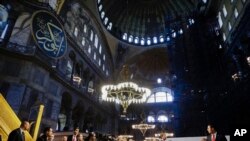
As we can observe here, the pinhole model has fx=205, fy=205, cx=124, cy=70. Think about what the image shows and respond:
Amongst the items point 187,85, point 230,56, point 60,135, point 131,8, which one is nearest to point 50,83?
point 60,135

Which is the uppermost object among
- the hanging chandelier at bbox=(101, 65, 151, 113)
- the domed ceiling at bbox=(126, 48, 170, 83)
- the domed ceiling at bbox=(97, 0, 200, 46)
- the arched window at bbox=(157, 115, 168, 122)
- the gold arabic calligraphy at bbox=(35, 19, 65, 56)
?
the domed ceiling at bbox=(97, 0, 200, 46)

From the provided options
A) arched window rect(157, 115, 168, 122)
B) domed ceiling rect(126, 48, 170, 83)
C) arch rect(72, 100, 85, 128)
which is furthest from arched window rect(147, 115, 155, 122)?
arch rect(72, 100, 85, 128)

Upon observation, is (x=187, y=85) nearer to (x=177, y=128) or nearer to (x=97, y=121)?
(x=177, y=128)

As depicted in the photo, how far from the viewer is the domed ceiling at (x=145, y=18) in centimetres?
2608

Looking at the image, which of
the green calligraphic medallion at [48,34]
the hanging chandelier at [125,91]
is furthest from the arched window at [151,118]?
the green calligraphic medallion at [48,34]

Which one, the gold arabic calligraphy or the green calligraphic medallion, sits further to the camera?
the gold arabic calligraphy

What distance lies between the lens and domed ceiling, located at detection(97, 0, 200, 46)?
1027 inches

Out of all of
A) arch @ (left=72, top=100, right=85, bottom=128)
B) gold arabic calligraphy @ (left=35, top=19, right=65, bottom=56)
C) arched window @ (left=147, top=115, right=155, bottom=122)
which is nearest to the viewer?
gold arabic calligraphy @ (left=35, top=19, right=65, bottom=56)

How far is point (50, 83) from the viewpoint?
13812 millimetres

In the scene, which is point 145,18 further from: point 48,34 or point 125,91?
point 125,91

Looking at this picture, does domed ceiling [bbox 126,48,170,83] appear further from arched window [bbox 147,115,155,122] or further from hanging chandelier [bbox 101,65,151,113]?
hanging chandelier [bbox 101,65,151,113]

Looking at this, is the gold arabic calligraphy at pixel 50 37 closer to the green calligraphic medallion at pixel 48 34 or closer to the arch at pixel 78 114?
the green calligraphic medallion at pixel 48 34

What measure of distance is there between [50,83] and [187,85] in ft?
42.6

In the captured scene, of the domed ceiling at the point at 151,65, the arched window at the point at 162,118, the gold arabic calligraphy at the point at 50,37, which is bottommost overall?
the arched window at the point at 162,118
